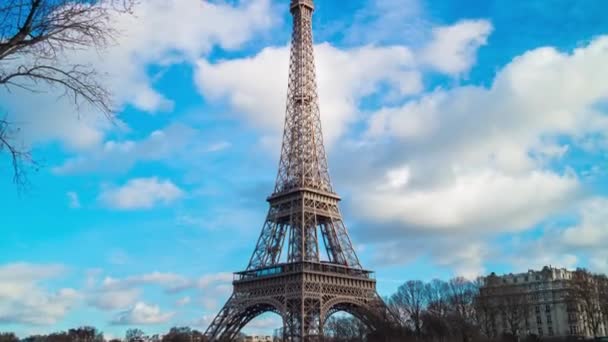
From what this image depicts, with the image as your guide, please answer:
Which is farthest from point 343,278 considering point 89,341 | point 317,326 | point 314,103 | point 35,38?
point 89,341

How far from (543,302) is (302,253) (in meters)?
54.0

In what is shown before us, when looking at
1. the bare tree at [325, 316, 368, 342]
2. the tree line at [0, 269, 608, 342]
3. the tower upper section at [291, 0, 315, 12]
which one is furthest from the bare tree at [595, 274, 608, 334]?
the tower upper section at [291, 0, 315, 12]

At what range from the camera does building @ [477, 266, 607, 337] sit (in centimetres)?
8594

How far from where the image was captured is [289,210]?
249ft

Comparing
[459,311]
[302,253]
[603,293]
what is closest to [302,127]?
[302,253]

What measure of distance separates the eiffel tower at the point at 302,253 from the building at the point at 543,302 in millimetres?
22125

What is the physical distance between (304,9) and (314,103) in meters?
14.9

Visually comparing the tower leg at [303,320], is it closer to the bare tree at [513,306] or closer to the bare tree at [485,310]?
the bare tree at [485,310]

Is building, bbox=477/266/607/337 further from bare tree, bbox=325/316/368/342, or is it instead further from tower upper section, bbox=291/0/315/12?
tower upper section, bbox=291/0/315/12

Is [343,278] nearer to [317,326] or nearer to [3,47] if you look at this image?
[317,326]

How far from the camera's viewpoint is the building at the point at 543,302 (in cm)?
8594

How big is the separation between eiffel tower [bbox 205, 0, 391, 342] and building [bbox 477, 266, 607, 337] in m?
22.1

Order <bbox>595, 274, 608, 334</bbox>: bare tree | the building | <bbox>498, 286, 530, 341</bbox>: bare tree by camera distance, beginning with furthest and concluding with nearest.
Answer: the building, <bbox>595, 274, 608, 334</bbox>: bare tree, <bbox>498, 286, 530, 341</bbox>: bare tree

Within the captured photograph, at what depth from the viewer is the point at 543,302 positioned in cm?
10212
